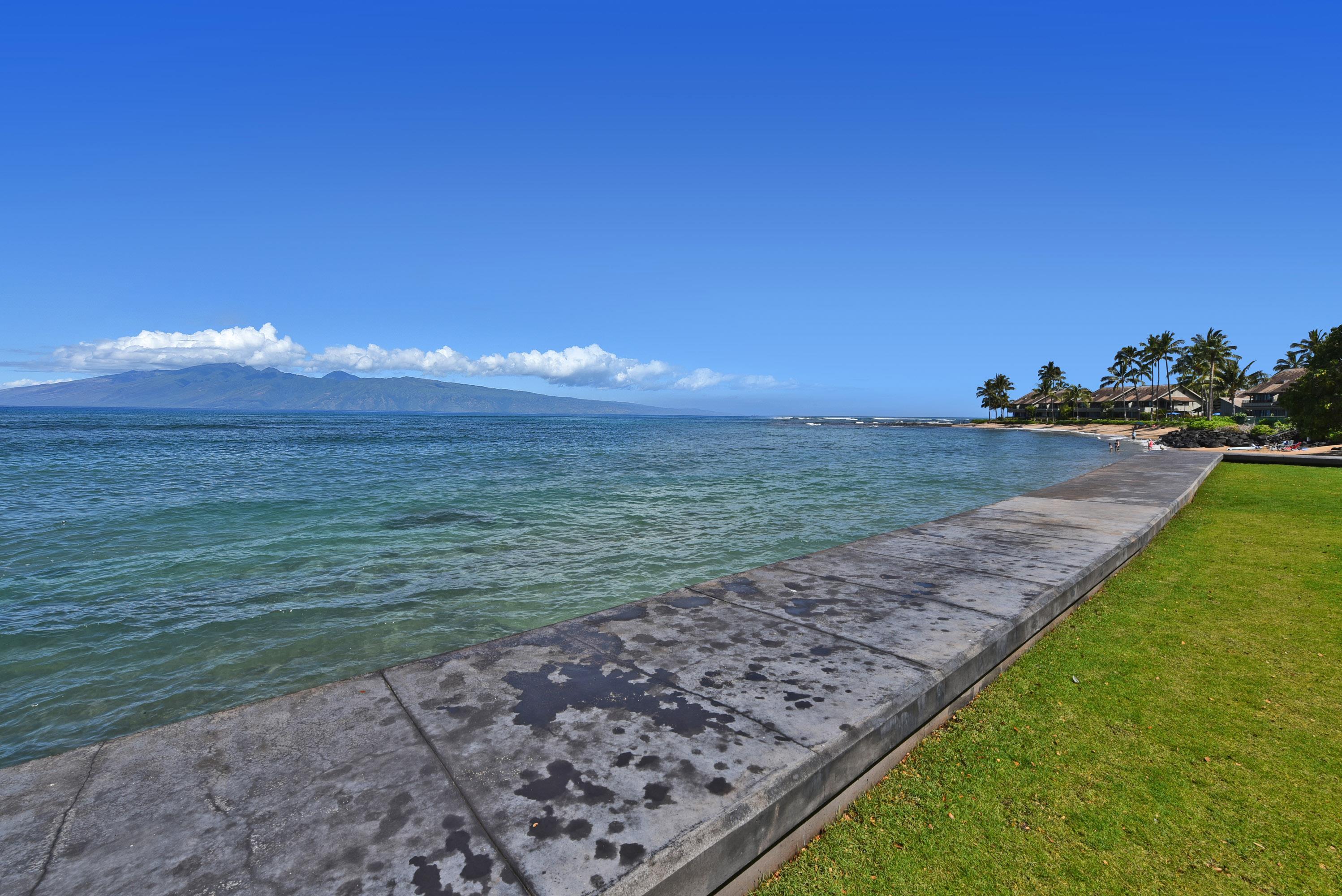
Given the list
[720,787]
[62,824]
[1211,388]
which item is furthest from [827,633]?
[1211,388]

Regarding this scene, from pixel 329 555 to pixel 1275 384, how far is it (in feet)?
373

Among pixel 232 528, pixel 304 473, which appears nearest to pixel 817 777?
pixel 232 528

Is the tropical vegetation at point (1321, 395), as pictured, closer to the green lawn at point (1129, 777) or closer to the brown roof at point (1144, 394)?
the green lawn at point (1129, 777)

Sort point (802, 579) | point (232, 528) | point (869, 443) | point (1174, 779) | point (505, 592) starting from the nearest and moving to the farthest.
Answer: point (1174, 779) → point (802, 579) → point (505, 592) → point (232, 528) → point (869, 443)

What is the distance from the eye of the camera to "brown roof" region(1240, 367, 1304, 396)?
7438cm

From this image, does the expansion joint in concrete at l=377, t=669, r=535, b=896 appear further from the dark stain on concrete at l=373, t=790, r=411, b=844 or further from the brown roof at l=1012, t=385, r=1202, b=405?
the brown roof at l=1012, t=385, r=1202, b=405

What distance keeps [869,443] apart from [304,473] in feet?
161

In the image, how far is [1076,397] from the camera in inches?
4087

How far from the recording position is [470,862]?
1.88 metres

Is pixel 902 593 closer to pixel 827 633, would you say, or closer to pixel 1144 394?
pixel 827 633

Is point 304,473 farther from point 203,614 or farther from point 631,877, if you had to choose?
point 631,877

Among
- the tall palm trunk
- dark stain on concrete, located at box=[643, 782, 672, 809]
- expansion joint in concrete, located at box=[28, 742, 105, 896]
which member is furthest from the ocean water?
the tall palm trunk

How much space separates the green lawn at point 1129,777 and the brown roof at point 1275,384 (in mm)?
97025

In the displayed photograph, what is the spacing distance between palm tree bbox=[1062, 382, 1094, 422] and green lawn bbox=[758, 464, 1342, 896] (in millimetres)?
119007
